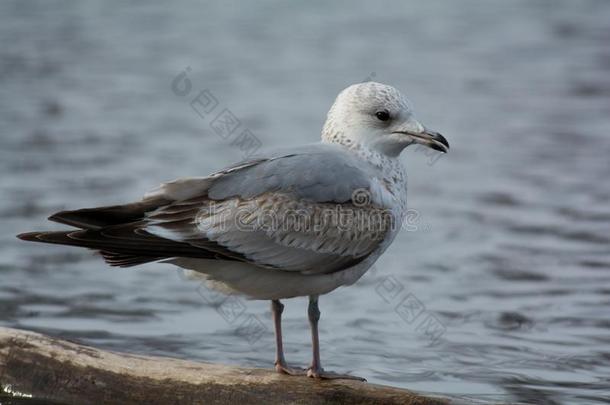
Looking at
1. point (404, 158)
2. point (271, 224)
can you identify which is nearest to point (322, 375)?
point (271, 224)

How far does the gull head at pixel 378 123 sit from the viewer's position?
5.92 m

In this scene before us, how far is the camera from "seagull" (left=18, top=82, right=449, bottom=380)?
208 inches

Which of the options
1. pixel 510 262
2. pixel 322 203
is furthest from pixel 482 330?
pixel 322 203

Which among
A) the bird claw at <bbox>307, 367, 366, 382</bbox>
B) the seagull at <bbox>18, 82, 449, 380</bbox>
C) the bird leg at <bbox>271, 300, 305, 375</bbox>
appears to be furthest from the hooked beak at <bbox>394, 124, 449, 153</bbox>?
the bird claw at <bbox>307, 367, 366, 382</bbox>

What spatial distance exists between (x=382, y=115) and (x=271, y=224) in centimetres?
87

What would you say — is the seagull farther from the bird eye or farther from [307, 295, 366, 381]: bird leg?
the bird eye

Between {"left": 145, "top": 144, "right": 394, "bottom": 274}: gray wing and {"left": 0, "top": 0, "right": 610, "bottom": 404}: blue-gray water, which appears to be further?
{"left": 0, "top": 0, "right": 610, "bottom": 404}: blue-gray water

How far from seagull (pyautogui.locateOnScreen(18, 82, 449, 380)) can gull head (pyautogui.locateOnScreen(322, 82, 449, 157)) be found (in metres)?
0.13

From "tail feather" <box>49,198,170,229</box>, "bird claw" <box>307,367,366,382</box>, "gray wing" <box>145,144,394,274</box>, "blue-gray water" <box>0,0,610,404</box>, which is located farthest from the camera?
"blue-gray water" <box>0,0,610,404</box>

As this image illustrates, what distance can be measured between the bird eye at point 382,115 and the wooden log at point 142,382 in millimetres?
1351

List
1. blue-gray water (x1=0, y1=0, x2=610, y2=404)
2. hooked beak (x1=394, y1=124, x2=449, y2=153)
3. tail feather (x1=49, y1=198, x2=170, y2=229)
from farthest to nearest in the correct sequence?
blue-gray water (x1=0, y1=0, x2=610, y2=404) → hooked beak (x1=394, y1=124, x2=449, y2=153) → tail feather (x1=49, y1=198, x2=170, y2=229)

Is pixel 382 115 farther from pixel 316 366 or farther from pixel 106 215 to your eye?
pixel 106 215

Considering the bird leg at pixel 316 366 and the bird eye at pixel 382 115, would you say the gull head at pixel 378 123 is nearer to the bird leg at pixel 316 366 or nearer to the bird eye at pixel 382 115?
Answer: the bird eye at pixel 382 115

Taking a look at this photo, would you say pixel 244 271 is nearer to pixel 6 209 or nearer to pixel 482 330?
pixel 482 330
